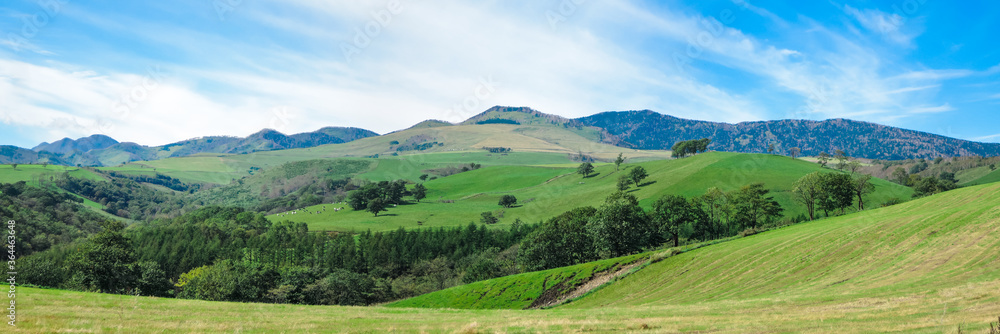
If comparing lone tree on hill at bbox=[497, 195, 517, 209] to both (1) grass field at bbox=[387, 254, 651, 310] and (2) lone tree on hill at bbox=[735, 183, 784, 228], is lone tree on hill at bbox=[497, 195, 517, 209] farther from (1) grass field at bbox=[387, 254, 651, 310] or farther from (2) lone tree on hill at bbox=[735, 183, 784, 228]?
(1) grass field at bbox=[387, 254, 651, 310]

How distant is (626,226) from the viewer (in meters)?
86.5

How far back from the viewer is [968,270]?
2820 centimetres

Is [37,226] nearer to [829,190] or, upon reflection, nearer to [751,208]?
[751,208]

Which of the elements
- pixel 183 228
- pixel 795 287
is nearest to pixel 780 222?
pixel 795 287

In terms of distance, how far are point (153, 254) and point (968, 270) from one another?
550 feet

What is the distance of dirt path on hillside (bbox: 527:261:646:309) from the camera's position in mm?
61562

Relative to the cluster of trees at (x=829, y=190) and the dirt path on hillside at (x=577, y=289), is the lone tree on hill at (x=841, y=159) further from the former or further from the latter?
the dirt path on hillside at (x=577, y=289)

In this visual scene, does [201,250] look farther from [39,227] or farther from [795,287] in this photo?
[795,287]

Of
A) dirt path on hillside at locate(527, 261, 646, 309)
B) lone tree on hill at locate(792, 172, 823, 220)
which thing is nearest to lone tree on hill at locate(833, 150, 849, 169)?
lone tree on hill at locate(792, 172, 823, 220)

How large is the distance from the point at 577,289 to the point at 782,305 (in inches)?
1524

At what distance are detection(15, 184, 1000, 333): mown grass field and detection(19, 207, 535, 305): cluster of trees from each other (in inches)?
2102

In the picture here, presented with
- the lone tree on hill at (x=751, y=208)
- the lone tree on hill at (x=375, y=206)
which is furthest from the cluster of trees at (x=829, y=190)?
the lone tree on hill at (x=375, y=206)

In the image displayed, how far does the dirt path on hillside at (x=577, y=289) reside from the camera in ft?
202

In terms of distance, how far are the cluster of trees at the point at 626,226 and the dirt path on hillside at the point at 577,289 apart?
21.0 metres
